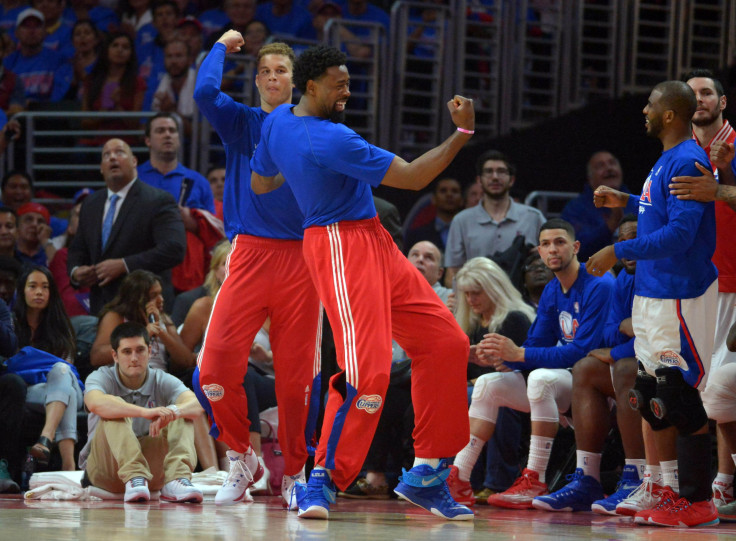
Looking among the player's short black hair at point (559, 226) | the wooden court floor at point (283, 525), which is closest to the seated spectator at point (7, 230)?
the wooden court floor at point (283, 525)

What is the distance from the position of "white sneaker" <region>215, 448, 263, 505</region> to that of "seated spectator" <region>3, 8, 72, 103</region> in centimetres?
674

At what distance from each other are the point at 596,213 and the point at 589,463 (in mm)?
3753

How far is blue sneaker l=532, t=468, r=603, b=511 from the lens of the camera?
5.49 m

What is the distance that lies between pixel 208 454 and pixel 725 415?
→ 3.12 meters

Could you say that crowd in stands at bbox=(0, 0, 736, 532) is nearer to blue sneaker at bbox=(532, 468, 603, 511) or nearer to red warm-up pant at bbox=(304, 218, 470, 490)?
blue sneaker at bbox=(532, 468, 603, 511)

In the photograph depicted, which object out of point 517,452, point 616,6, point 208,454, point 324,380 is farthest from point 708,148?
point 616,6

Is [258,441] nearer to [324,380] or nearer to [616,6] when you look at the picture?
[324,380]

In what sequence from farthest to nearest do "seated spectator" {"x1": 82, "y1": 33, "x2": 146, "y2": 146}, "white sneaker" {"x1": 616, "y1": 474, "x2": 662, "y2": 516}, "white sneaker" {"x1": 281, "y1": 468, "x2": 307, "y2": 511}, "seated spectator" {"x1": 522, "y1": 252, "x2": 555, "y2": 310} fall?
1. "seated spectator" {"x1": 82, "y1": 33, "x2": 146, "y2": 146}
2. "seated spectator" {"x1": 522, "y1": 252, "x2": 555, "y2": 310}
3. "white sneaker" {"x1": 616, "y1": 474, "x2": 662, "y2": 516}
4. "white sneaker" {"x1": 281, "y1": 468, "x2": 307, "y2": 511}

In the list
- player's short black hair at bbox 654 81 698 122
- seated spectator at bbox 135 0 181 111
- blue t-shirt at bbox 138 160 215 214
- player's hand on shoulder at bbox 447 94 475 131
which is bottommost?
blue t-shirt at bbox 138 160 215 214

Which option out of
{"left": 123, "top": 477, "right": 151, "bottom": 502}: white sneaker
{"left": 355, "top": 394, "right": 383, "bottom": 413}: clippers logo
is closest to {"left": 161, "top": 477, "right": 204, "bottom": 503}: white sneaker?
{"left": 123, "top": 477, "right": 151, "bottom": 502}: white sneaker

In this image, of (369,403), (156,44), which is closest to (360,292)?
(369,403)

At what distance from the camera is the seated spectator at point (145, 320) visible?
22.4ft

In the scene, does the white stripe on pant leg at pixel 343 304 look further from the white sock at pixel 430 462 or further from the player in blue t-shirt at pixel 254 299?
the player in blue t-shirt at pixel 254 299

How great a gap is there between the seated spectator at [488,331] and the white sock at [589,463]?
666 mm
